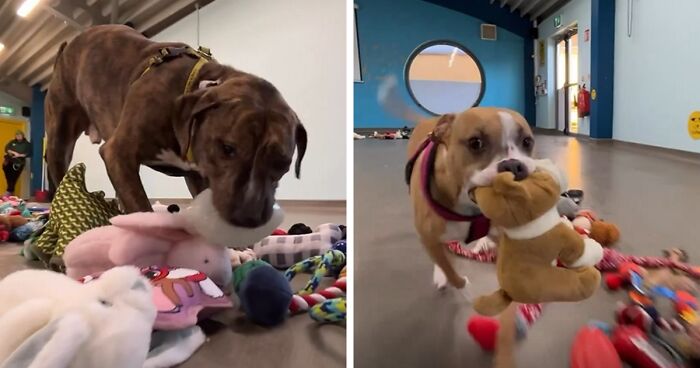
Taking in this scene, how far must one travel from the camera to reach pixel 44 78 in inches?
17.3

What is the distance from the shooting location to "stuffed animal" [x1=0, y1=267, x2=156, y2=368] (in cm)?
29

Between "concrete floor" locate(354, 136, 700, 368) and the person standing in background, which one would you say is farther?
the person standing in background

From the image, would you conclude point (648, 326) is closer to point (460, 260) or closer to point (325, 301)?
point (460, 260)

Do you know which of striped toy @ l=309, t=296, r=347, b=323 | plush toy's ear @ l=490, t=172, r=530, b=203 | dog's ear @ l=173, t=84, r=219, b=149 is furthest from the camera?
striped toy @ l=309, t=296, r=347, b=323

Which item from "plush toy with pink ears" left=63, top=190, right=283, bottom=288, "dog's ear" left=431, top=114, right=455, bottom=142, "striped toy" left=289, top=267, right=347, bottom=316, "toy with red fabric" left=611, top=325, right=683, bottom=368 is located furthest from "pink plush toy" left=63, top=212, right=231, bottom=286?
"toy with red fabric" left=611, top=325, right=683, bottom=368

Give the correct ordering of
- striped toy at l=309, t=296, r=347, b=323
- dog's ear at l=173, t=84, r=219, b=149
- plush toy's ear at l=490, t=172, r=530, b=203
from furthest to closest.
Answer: striped toy at l=309, t=296, r=347, b=323 < dog's ear at l=173, t=84, r=219, b=149 < plush toy's ear at l=490, t=172, r=530, b=203

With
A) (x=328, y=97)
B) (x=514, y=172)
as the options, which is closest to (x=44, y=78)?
(x=328, y=97)

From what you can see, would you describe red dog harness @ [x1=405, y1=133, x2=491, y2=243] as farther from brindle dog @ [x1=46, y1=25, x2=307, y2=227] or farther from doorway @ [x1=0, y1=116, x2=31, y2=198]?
doorway @ [x1=0, y1=116, x2=31, y2=198]

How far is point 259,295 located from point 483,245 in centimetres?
25

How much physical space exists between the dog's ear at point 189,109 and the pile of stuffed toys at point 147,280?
5 centimetres

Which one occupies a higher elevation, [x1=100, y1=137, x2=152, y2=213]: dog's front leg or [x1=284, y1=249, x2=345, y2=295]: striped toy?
[x1=100, y1=137, x2=152, y2=213]: dog's front leg

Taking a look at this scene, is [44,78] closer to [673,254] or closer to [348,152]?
[348,152]

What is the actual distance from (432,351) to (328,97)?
236mm

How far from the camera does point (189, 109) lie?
1.26ft
